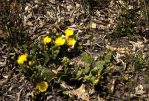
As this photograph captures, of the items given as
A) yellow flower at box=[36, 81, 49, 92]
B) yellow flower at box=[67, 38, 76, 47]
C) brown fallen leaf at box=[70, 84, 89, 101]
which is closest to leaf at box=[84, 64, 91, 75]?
brown fallen leaf at box=[70, 84, 89, 101]

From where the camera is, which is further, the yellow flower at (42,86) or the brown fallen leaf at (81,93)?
the brown fallen leaf at (81,93)

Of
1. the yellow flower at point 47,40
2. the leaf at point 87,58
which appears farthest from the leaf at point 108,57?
the yellow flower at point 47,40

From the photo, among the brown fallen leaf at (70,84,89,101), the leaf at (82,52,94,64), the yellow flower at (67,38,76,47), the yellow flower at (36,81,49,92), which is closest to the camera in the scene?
the yellow flower at (36,81,49,92)

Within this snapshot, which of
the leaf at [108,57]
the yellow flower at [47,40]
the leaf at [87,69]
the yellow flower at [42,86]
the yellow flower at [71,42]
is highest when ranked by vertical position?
the yellow flower at [47,40]

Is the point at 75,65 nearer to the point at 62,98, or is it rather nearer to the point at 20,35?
the point at 62,98

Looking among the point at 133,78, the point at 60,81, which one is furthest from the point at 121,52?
the point at 60,81

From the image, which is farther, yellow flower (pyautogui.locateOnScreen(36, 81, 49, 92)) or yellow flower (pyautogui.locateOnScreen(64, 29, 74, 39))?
yellow flower (pyautogui.locateOnScreen(64, 29, 74, 39))

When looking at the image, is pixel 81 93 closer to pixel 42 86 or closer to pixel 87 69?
pixel 87 69

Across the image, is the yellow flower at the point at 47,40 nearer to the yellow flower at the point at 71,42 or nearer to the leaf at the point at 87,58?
the yellow flower at the point at 71,42

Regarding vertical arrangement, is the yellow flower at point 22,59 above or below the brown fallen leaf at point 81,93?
above

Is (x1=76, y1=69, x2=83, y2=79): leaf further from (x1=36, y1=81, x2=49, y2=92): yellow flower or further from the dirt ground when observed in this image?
(x1=36, y1=81, x2=49, y2=92): yellow flower
